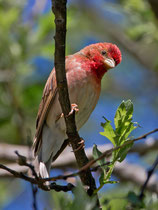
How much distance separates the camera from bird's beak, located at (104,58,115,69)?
15.9ft

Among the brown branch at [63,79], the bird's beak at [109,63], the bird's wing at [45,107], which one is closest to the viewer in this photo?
the brown branch at [63,79]

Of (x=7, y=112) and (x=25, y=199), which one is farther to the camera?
(x=25, y=199)

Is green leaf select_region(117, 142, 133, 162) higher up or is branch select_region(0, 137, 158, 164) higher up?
branch select_region(0, 137, 158, 164)

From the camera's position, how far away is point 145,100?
9.29m

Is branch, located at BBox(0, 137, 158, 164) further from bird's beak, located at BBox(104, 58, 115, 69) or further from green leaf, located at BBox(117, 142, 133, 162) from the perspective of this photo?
green leaf, located at BBox(117, 142, 133, 162)

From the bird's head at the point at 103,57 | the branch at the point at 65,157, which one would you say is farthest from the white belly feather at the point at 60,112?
the branch at the point at 65,157

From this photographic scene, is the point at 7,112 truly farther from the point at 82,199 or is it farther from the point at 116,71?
the point at 116,71

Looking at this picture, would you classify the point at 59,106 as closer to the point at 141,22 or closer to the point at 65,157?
the point at 65,157

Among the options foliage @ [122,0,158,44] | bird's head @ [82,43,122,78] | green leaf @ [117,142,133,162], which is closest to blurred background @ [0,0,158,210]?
foliage @ [122,0,158,44]

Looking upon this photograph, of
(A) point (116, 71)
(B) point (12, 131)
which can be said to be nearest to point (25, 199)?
(B) point (12, 131)

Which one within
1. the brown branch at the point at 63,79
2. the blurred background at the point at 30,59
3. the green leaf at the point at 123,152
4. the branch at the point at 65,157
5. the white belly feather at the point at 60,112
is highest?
the blurred background at the point at 30,59

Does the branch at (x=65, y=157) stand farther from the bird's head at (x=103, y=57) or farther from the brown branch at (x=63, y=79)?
the brown branch at (x=63, y=79)

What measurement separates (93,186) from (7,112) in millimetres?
3120

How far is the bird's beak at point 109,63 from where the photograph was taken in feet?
15.9
